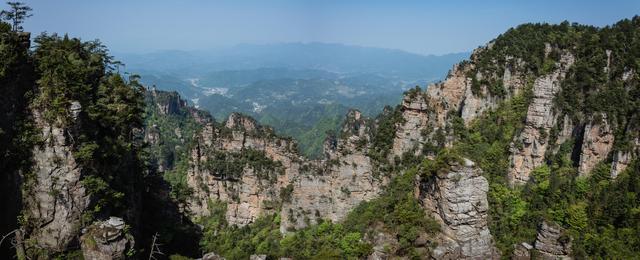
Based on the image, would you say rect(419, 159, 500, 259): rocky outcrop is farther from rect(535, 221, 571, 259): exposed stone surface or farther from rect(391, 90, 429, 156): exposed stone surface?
rect(391, 90, 429, 156): exposed stone surface

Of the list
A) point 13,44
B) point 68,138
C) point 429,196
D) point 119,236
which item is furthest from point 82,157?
point 429,196

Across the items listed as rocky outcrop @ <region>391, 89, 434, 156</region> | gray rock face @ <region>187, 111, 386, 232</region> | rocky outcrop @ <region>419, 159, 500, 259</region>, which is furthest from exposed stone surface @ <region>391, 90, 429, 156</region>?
rocky outcrop @ <region>419, 159, 500, 259</region>

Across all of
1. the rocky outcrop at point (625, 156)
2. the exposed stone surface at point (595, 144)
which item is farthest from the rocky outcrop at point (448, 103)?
the rocky outcrop at point (625, 156)

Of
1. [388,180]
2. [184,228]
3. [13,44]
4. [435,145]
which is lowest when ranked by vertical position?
[184,228]

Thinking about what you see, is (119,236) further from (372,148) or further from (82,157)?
(372,148)

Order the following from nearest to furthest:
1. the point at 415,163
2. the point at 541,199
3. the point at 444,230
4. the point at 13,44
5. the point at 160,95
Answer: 1. the point at 13,44
2. the point at 444,230
3. the point at 541,199
4. the point at 415,163
5. the point at 160,95

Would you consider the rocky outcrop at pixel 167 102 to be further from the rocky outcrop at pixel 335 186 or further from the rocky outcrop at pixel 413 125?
the rocky outcrop at pixel 413 125
